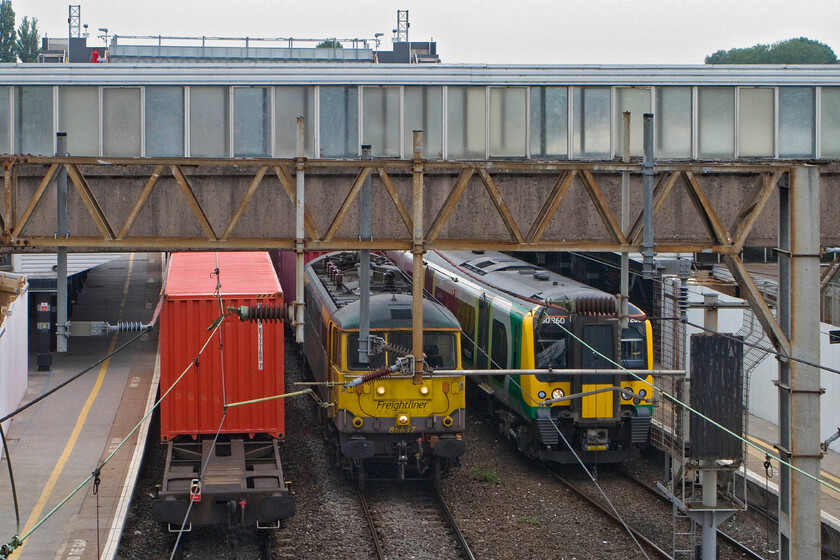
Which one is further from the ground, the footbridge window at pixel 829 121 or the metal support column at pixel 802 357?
the footbridge window at pixel 829 121

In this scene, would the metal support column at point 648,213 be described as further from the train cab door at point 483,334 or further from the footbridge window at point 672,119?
the footbridge window at point 672,119

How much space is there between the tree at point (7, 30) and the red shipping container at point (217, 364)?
8200cm

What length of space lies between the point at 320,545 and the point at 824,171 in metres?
8.19

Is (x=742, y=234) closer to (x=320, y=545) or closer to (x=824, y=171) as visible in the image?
(x=824, y=171)

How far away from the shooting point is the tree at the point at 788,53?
291ft

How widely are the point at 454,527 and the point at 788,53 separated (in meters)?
86.4

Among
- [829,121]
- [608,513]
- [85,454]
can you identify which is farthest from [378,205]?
[829,121]

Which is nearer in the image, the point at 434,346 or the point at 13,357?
the point at 434,346

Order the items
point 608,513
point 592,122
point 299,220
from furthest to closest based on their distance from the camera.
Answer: point 592,122 < point 608,513 < point 299,220

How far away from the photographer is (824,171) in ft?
35.8

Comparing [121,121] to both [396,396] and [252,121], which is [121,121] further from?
[396,396]

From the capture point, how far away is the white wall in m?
17.2

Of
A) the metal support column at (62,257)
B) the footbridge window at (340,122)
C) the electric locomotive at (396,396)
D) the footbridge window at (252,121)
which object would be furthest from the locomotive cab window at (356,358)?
the footbridge window at (252,121)

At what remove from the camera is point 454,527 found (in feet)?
46.2
